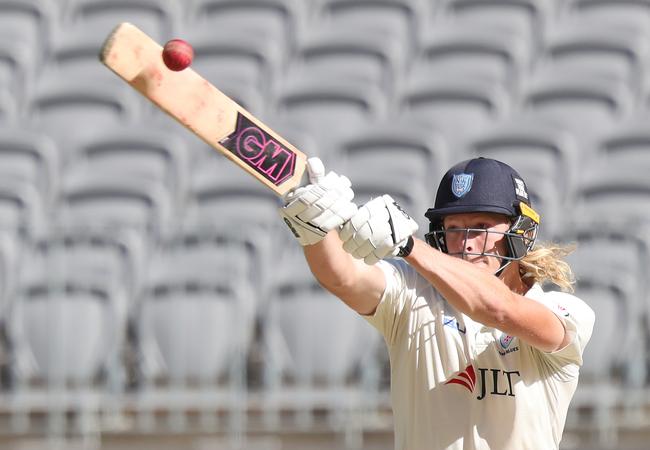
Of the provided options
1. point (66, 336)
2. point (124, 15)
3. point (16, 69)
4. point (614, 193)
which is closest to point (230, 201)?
point (66, 336)

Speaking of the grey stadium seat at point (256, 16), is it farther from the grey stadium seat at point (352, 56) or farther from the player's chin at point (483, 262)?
the player's chin at point (483, 262)

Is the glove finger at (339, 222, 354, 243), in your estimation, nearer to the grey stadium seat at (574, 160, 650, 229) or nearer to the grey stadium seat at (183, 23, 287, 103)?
the grey stadium seat at (574, 160, 650, 229)

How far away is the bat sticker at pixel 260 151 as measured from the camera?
9.16 feet

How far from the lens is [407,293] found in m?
2.97

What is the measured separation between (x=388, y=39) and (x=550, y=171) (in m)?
2.05

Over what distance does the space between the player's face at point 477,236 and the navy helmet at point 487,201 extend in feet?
0.05

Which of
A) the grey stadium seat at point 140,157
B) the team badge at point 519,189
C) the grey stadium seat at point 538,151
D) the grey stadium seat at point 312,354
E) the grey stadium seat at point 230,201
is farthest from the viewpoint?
the grey stadium seat at point 140,157

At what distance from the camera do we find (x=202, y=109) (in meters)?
2.74

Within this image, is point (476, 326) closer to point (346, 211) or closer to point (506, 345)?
point (506, 345)

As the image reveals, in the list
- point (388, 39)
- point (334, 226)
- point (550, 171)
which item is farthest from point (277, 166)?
point (388, 39)

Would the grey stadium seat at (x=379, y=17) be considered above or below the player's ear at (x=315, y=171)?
above

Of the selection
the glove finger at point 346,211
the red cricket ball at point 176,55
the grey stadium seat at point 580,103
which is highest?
the grey stadium seat at point 580,103

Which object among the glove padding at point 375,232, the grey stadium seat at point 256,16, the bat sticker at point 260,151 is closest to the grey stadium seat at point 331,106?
the grey stadium seat at point 256,16

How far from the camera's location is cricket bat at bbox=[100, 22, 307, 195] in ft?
8.48
